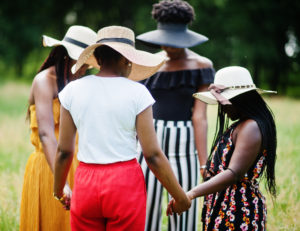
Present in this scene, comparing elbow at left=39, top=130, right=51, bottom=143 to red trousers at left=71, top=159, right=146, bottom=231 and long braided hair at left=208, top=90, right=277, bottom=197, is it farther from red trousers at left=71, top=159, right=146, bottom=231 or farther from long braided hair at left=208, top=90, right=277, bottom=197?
long braided hair at left=208, top=90, right=277, bottom=197

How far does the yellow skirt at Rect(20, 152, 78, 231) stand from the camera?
2.74 m

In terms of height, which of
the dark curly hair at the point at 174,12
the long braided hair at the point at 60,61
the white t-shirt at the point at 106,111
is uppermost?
the dark curly hair at the point at 174,12

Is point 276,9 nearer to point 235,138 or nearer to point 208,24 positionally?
point 208,24

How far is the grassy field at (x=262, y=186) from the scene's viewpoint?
395cm

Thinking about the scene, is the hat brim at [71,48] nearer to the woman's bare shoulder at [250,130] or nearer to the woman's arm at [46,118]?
the woman's arm at [46,118]

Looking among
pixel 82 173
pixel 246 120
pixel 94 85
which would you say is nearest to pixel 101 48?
pixel 94 85

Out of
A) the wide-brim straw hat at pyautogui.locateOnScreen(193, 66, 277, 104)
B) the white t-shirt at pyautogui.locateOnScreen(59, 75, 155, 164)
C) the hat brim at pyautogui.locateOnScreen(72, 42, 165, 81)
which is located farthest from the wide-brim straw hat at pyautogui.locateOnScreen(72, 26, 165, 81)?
the wide-brim straw hat at pyautogui.locateOnScreen(193, 66, 277, 104)

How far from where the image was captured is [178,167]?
10.7ft

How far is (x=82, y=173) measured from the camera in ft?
6.93

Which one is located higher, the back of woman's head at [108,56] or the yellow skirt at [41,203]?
the back of woman's head at [108,56]

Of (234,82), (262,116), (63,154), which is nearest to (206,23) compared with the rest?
(234,82)

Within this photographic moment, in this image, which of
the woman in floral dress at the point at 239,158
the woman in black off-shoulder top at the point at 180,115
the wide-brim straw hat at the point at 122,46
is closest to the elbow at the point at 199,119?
the woman in black off-shoulder top at the point at 180,115

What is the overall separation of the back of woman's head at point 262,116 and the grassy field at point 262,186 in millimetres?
1484

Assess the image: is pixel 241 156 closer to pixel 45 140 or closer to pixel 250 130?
pixel 250 130
